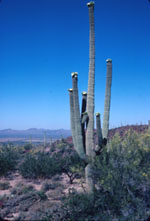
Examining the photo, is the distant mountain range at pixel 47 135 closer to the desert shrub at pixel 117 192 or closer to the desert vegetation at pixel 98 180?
the desert vegetation at pixel 98 180

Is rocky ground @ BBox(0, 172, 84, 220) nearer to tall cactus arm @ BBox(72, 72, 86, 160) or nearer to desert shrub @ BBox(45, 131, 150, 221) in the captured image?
desert shrub @ BBox(45, 131, 150, 221)

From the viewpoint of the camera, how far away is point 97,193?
23.0ft

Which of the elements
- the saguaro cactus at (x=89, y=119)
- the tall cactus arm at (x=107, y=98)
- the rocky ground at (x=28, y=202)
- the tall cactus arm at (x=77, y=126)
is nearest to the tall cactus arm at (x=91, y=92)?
the saguaro cactus at (x=89, y=119)

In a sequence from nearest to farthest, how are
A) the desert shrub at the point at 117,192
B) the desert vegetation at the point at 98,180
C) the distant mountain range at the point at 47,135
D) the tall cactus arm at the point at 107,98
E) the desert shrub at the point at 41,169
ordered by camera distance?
1. the desert shrub at the point at 117,192
2. the desert vegetation at the point at 98,180
3. the tall cactus arm at the point at 107,98
4. the desert shrub at the point at 41,169
5. the distant mountain range at the point at 47,135

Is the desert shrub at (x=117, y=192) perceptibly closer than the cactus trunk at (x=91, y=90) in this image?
Yes

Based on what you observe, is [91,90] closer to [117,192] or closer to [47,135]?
[117,192]

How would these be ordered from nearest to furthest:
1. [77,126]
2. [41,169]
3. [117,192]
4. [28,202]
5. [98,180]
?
[117,192], [98,180], [77,126], [28,202], [41,169]

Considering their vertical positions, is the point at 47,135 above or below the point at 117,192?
below

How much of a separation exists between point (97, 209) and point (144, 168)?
1.83 meters

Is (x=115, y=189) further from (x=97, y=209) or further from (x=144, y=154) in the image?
(x=144, y=154)

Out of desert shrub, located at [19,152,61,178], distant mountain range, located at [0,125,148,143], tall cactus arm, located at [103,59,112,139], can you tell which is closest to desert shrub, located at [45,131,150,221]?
tall cactus arm, located at [103,59,112,139]

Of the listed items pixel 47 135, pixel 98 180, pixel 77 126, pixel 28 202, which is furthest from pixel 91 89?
pixel 47 135

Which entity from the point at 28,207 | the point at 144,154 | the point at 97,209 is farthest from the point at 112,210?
the point at 28,207

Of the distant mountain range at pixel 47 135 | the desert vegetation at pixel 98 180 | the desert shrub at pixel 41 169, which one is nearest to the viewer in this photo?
the desert vegetation at pixel 98 180
